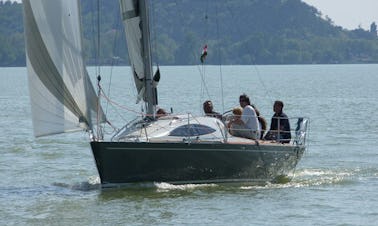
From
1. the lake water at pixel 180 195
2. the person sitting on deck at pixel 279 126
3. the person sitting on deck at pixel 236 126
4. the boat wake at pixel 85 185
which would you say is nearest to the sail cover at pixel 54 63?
the lake water at pixel 180 195

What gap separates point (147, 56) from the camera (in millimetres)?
25375

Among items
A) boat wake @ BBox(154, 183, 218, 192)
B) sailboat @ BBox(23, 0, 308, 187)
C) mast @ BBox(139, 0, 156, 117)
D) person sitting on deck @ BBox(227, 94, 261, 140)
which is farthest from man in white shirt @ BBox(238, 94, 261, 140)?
mast @ BBox(139, 0, 156, 117)

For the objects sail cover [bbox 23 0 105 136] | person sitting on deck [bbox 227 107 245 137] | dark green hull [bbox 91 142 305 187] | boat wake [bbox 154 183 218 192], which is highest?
sail cover [bbox 23 0 105 136]

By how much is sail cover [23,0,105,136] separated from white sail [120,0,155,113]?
7.10ft

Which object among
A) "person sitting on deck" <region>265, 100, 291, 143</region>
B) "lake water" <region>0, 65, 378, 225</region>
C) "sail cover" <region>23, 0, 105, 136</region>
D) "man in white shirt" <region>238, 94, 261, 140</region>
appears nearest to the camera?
"lake water" <region>0, 65, 378, 225</region>

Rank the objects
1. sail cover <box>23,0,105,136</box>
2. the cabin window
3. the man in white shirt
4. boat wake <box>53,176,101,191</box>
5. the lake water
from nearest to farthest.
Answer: the lake water, sail cover <box>23,0,105,136</box>, the cabin window, boat wake <box>53,176,101,191</box>, the man in white shirt

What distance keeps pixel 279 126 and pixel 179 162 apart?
3.23m

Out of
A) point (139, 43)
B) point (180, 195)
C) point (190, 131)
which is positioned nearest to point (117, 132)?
point (190, 131)

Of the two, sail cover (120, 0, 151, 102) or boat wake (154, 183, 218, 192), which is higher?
sail cover (120, 0, 151, 102)

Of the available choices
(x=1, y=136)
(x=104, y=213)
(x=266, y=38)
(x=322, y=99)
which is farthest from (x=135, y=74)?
(x=266, y=38)

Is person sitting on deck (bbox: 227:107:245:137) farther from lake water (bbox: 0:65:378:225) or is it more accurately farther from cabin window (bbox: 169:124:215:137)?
lake water (bbox: 0:65:378:225)

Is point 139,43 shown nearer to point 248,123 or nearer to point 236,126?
point 236,126

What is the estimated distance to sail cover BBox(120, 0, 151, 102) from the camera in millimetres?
25219

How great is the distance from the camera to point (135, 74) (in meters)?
25.7
